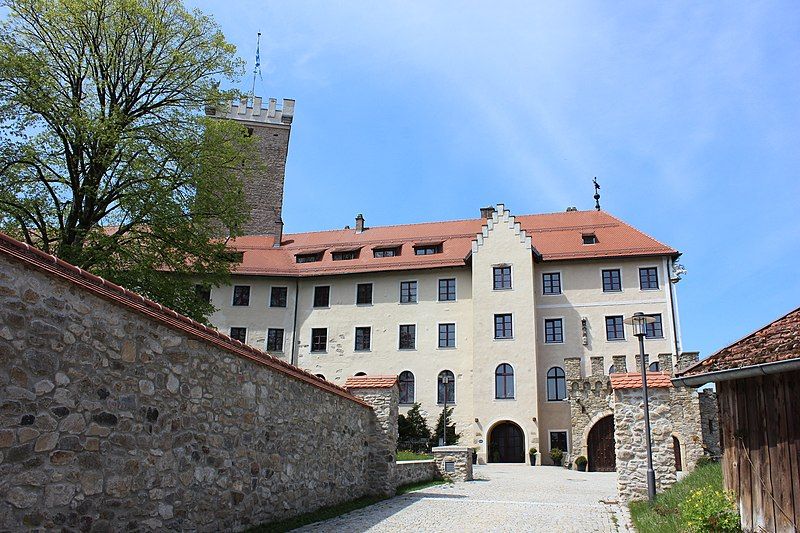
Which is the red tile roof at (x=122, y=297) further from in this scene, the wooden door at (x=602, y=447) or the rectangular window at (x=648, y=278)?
the rectangular window at (x=648, y=278)

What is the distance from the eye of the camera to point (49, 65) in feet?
61.7

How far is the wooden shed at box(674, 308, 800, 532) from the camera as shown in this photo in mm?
6613

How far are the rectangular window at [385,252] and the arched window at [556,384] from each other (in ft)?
37.3

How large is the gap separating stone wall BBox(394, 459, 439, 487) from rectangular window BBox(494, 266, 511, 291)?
16400 millimetres

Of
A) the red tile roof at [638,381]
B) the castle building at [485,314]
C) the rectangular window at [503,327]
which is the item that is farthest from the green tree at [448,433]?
the red tile roof at [638,381]

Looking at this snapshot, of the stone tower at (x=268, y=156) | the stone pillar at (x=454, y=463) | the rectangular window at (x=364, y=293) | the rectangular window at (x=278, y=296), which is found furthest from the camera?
the stone tower at (x=268, y=156)

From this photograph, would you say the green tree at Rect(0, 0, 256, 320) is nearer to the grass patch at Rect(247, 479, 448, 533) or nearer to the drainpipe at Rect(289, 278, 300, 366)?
the grass patch at Rect(247, 479, 448, 533)

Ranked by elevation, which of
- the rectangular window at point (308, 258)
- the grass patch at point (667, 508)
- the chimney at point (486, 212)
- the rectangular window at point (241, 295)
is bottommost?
the grass patch at point (667, 508)

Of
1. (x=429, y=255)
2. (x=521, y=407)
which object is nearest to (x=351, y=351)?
(x=429, y=255)

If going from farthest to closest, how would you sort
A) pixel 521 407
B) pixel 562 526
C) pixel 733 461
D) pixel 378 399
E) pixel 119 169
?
1. pixel 521 407
2. pixel 119 169
3. pixel 378 399
4. pixel 562 526
5. pixel 733 461

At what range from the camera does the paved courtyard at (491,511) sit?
10148 mm

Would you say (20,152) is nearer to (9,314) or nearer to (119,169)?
(119,169)

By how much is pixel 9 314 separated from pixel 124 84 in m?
17.1

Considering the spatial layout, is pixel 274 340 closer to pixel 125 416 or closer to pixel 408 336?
pixel 408 336
